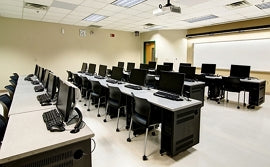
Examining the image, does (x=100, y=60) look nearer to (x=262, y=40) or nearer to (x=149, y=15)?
(x=149, y=15)

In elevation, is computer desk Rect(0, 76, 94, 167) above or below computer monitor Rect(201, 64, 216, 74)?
below

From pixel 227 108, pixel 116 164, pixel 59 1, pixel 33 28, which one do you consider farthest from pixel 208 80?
pixel 33 28

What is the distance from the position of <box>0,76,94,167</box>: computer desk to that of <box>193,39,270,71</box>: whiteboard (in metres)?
7.47

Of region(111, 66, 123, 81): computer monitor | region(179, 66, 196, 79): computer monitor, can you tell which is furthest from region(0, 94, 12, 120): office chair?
region(179, 66, 196, 79): computer monitor

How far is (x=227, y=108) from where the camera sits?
4688 mm

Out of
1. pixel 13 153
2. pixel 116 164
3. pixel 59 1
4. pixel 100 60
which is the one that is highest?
pixel 59 1

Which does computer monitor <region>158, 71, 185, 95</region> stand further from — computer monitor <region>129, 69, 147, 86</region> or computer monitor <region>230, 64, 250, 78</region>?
computer monitor <region>230, 64, 250, 78</region>

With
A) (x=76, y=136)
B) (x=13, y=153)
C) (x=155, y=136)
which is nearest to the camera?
(x=13, y=153)

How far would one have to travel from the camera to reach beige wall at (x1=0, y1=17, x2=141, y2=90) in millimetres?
6379

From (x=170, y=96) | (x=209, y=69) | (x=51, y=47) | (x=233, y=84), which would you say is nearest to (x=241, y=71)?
(x=233, y=84)

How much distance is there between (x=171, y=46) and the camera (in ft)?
29.3

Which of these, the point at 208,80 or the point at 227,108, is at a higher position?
the point at 208,80

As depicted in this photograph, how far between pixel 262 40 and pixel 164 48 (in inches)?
168

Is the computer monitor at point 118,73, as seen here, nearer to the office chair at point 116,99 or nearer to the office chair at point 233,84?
the office chair at point 116,99
